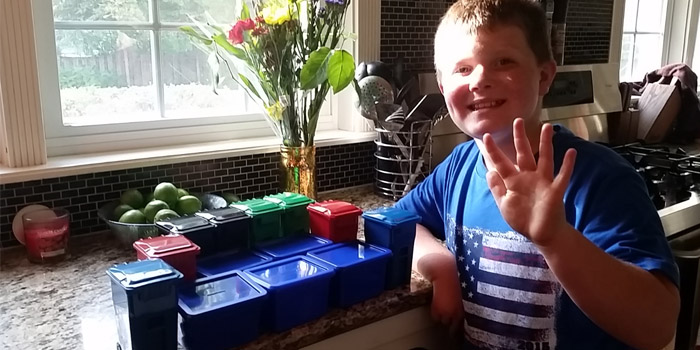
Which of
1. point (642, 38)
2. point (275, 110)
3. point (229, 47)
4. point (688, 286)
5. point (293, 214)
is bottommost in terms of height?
point (688, 286)

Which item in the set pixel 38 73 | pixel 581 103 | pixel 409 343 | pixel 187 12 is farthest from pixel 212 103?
pixel 581 103

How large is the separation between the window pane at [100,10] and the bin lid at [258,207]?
2.01ft

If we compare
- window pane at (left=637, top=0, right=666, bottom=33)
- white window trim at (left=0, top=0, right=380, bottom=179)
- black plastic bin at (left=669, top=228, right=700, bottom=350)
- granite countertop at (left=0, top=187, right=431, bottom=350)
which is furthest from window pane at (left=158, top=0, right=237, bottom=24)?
window pane at (left=637, top=0, right=666, bottom=33)

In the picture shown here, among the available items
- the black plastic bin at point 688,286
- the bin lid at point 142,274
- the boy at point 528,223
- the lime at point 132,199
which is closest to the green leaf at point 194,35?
the lime at point 132,199

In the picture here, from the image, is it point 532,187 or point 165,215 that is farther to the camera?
point 165,215

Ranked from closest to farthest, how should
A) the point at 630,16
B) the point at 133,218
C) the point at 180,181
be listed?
the point at 133,218
the point at 180,181
the point at 630,16

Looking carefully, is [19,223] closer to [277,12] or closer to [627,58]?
[277,12]

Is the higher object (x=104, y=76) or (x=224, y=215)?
(x=104, y=76)

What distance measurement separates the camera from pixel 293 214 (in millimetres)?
1045

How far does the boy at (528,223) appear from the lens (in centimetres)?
77

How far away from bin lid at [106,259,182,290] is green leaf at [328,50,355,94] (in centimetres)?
65

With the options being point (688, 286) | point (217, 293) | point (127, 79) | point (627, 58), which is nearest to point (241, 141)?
point (127, 79)

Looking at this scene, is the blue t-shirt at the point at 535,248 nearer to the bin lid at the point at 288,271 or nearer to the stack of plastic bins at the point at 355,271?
the stack of plastic bins at the point at 355,271

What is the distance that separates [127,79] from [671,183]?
1402 millimetres
